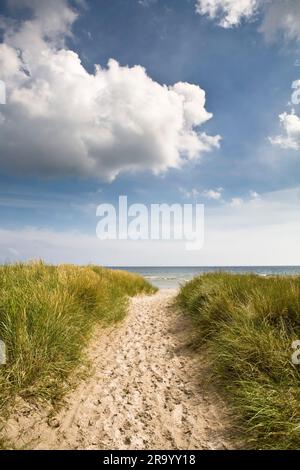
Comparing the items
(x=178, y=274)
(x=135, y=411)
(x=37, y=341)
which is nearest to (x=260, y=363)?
(x=135, y=411)

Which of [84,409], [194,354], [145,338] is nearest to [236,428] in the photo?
[84,409]

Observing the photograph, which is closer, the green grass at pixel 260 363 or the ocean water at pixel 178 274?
the green grass at pixel 260 363

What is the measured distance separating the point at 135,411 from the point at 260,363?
1756 millimetres

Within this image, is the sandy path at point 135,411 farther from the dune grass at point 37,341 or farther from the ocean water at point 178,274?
the ocean water at point 178,274

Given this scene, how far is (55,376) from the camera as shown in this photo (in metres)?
3.52

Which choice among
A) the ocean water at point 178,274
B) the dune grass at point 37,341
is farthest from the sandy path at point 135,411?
the ocean water at point 178,274

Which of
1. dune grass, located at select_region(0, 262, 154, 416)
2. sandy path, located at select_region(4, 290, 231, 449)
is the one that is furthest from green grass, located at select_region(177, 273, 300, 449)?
dune grass, located at select_region(0, 262, 154, 416)

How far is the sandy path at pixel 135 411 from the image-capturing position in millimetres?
2832

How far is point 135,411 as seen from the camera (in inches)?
134

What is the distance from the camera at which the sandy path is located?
2.83 meters

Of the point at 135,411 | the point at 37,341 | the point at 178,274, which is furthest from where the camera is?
the point at 178,274

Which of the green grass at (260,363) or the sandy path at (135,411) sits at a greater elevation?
the green grass at (260,363)

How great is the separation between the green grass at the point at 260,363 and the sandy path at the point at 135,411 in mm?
329

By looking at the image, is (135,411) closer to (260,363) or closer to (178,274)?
(260,363)
